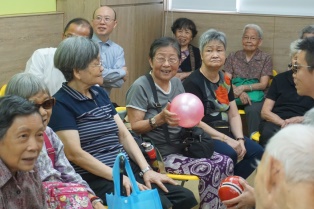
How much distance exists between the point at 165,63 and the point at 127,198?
137cm

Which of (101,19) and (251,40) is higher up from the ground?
(101,19)

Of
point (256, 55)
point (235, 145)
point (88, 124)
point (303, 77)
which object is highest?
point (303, 77)

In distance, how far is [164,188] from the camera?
3643 mm

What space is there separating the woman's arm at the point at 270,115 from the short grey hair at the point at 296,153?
3.50 m

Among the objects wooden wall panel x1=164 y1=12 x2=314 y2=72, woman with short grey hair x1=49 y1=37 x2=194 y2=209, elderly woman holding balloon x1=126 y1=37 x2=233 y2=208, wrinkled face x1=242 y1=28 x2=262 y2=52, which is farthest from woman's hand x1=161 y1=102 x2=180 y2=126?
wooden wall panel x1=164 y1=12 x2=314 y2=72

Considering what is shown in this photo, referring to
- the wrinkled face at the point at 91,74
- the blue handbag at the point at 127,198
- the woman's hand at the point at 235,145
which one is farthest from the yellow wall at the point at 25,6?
the blue handbag at the point at 127,198

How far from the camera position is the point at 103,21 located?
5672 millimetres

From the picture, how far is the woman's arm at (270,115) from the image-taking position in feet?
17.3

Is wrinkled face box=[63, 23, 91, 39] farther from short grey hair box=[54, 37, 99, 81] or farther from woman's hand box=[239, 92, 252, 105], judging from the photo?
woman's hand box=[239, 92, 252, 105]

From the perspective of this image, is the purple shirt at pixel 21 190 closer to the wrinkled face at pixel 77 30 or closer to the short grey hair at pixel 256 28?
the wrinkled face at pixel 77 30

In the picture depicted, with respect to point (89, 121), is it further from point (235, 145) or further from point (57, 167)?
point (235, 145)

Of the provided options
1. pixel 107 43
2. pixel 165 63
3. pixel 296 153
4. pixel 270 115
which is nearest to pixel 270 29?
pixel 270 115

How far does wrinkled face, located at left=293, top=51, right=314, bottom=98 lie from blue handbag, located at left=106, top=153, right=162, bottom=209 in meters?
1.31

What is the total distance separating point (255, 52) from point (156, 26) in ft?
4.77
